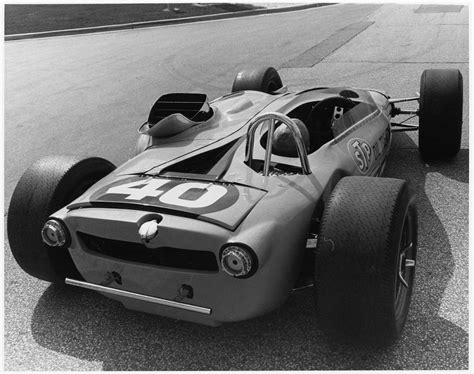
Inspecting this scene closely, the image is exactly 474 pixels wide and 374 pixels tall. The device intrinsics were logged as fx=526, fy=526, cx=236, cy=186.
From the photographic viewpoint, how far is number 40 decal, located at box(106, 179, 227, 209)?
2592 millimetres

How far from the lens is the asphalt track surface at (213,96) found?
275 cm

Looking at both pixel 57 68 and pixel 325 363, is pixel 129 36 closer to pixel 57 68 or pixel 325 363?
pixel 57 68

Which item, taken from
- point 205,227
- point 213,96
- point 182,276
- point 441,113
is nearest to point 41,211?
point 182,276

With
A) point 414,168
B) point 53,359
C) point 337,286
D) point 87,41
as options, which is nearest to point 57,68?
point 87,41

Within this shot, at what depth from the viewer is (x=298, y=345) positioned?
2.76 meters

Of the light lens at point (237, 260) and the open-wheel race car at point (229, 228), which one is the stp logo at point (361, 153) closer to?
the open-wheel race car at point (229, 228)

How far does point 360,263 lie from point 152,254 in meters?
1.02

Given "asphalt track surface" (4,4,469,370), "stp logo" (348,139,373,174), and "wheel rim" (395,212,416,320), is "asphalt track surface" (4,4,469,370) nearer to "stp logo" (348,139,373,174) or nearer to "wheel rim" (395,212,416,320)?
"wheel rim" (395,212,416,320)

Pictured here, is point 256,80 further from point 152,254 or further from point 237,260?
point 237,260

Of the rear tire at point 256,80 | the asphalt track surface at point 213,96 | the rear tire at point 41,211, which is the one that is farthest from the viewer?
the rear tire at point 256,80

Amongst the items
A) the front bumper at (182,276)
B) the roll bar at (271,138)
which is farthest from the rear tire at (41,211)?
the roll bar at (271,138)

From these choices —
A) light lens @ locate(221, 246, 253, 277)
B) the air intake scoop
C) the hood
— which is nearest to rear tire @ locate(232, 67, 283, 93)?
the air intake scoop

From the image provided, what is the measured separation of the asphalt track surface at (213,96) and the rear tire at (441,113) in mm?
207

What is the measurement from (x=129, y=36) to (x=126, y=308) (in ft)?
40.1
